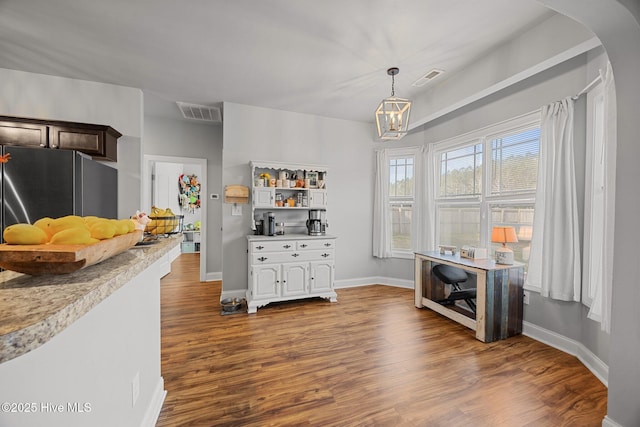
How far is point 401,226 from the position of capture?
446cm

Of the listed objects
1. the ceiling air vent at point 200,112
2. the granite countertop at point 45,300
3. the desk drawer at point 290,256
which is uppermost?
the ceiling air vent at point 200,112

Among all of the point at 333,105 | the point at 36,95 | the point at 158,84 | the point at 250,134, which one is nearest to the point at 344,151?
the point at 333,105

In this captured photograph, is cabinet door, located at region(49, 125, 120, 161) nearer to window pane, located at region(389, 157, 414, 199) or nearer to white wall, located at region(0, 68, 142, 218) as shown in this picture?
white wall, located at region(0, 68, 142, 218)

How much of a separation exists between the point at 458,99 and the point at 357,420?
322 centimetres

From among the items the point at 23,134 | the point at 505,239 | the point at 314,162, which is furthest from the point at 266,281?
the point at 23,134

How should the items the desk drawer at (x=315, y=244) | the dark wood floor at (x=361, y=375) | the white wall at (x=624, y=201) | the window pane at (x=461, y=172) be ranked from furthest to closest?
the desk drawer at (x=315, y=244) → the window pane at (x=461, y=172) → the dark wood floor at (x=361, y=375) → the white wall at (x=624, y=201)

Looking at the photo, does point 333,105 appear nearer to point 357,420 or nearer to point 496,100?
point 496,100

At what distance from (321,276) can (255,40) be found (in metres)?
2.83

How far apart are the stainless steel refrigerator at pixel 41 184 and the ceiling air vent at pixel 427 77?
3.75m

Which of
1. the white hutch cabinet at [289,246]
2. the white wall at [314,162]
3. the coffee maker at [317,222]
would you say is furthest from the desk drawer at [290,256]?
the white wall at [314,162]

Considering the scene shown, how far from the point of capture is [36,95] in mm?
3004

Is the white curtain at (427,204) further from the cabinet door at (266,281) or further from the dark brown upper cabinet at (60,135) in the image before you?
the dark brown upper cabinet at (60,135)

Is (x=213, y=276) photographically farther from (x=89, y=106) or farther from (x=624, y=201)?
Result: (x=624, y=201)

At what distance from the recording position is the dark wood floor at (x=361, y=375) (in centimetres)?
167
